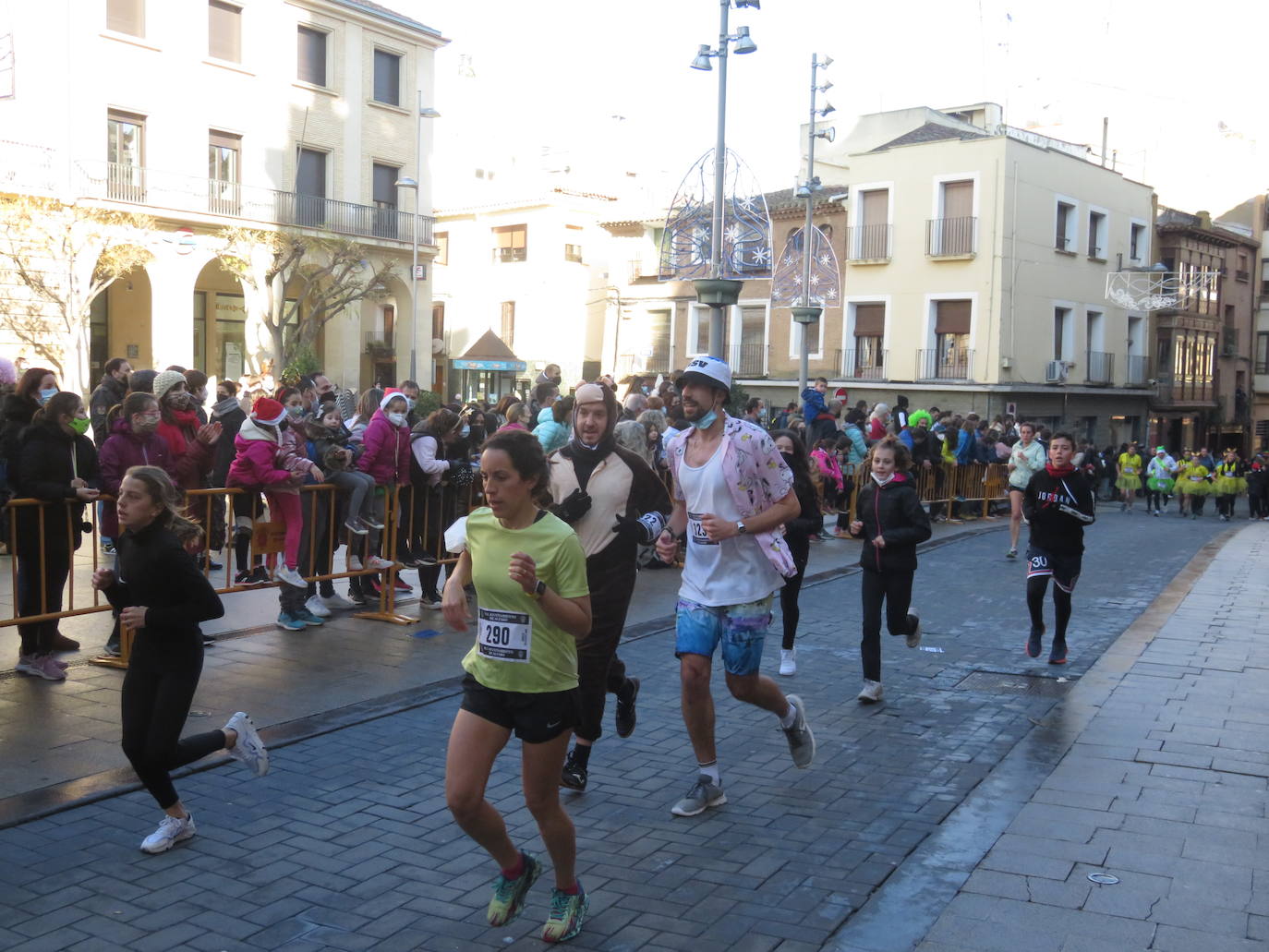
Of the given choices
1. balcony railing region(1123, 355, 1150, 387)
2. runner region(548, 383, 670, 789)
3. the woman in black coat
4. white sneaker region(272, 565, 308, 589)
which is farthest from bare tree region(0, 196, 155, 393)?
balcony railing region(1123, 355, 1150, 387)

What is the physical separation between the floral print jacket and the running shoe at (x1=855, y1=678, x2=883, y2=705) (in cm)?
223

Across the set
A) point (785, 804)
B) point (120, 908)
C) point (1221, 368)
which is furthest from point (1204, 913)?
point (1221, 368)

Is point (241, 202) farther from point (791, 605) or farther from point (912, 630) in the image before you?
point (912, 630)

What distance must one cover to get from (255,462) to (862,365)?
32694 mm

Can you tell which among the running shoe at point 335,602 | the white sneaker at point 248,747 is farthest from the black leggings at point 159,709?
the running shoe at point 335,602

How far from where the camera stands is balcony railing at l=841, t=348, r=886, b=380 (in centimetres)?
3897

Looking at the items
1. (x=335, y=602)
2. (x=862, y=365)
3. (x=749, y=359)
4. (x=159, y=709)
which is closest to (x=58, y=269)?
(x=335, y=602)

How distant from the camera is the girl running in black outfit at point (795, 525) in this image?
26.6 feet

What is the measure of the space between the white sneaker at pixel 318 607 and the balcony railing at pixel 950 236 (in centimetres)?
3065

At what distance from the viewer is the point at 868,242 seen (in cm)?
3897

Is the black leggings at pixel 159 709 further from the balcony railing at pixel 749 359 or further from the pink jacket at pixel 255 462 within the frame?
the balcony railing at pixel 749 359

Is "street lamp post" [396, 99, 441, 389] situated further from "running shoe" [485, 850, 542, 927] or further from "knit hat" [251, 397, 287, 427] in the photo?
"running shoe" [485, 850, 542, 927]

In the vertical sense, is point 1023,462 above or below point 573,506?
below

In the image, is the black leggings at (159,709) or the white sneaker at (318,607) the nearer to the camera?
the black leggings at (159,709)
